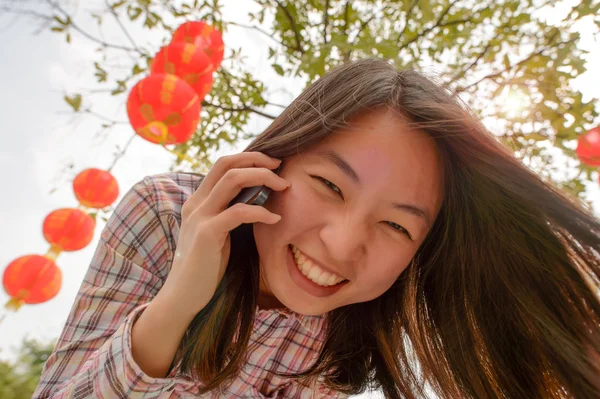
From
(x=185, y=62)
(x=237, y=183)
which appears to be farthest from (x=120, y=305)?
(x=185, y=62)

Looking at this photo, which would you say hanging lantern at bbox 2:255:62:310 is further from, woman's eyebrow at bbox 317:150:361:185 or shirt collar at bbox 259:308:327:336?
woman's eyebrow at bbox 317:150:361:185

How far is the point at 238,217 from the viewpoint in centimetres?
123

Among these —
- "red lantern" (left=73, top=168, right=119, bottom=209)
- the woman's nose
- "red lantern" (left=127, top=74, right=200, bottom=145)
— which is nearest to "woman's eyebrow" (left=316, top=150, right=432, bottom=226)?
the woman's nose

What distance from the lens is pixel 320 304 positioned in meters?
1.37

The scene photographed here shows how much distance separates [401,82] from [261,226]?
2.48 feet

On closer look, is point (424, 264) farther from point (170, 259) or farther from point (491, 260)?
point (170, 259)

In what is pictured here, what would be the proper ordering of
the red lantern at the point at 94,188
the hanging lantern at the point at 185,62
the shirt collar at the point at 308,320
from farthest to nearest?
the red lantern at the point at 94,188 → the hanging lantern at the point at 185,62 → the shirt collar at the point at 308,320

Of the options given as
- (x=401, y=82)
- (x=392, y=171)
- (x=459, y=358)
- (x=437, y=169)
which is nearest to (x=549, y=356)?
(x=459, y=358)

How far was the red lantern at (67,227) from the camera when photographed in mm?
2500

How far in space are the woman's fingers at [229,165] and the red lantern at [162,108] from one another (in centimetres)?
70

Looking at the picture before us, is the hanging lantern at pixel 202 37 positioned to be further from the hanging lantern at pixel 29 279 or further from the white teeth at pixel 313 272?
the hanging lantern at pixel 29 279

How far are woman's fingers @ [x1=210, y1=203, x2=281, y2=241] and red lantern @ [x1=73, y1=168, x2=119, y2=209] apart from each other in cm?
167

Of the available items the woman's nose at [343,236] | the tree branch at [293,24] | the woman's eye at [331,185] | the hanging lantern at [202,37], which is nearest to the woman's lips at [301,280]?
the woman's nose at [343,236]

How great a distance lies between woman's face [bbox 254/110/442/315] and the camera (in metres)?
1.22
